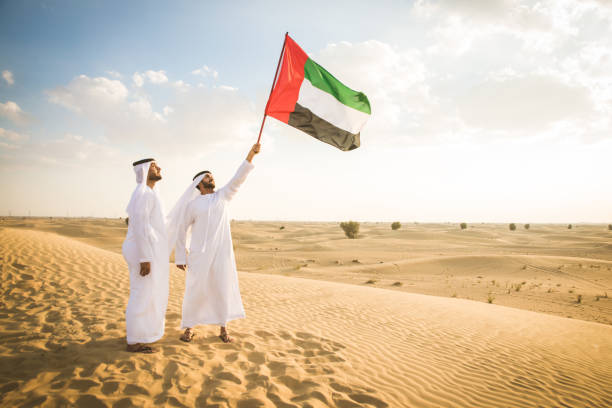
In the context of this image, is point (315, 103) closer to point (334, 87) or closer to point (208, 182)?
point (334, 87)

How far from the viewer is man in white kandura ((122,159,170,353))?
3746 millimetres

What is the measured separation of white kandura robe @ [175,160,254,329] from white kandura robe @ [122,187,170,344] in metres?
0.39

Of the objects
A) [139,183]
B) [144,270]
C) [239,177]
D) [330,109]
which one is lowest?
[144,270]

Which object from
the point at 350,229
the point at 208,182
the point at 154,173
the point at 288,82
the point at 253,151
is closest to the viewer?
the point at 154,173

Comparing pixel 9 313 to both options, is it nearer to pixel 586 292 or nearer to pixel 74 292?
pixel 74 292

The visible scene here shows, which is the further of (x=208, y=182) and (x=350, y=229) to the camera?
(x=350, y=229)

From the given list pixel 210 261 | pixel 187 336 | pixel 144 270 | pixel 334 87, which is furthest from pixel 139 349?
pixel 334 87

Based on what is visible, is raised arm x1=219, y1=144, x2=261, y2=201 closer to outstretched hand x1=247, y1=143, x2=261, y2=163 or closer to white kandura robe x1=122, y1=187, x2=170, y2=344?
outstretched hand x1=247, y1=143, x2=261, y2=163

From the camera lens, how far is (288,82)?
5.24 m

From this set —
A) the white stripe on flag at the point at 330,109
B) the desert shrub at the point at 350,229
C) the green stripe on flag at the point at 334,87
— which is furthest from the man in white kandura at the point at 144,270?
the desert shrub at the point at 350,229

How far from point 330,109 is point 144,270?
4109 millimetres

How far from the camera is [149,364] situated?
353cm

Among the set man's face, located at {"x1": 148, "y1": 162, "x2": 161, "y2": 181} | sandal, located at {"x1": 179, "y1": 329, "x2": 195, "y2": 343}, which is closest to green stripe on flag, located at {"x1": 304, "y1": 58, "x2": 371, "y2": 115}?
man's face, located at {"x1": 148, "y1": 162, "x2": 161, "y2": 181}

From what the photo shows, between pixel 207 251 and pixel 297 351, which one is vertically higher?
pixel 207 251
